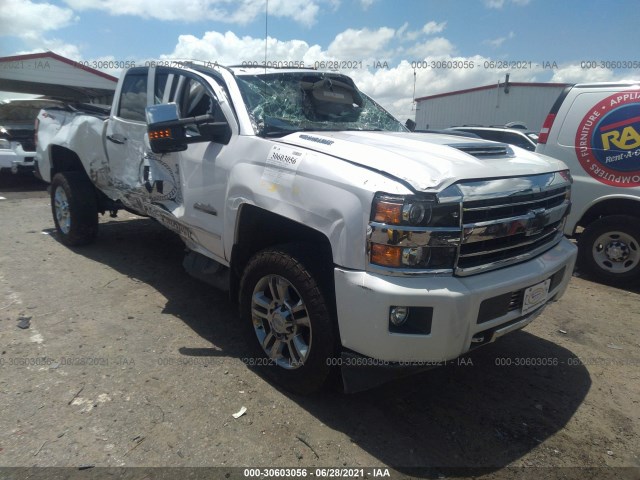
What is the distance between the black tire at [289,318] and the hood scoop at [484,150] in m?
1.15

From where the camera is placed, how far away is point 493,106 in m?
26.7

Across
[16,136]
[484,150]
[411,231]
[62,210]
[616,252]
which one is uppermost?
[484,150]

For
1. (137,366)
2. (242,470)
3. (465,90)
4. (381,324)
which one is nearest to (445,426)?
(381,324)

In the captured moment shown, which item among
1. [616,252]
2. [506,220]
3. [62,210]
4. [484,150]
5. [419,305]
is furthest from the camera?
[62,210]

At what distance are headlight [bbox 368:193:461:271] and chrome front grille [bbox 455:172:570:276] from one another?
10 centimetres

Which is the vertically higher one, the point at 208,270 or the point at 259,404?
the point at 208,270

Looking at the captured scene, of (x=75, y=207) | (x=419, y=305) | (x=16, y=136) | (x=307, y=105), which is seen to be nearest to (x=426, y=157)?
(x=419, y=305)

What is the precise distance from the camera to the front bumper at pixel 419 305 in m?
2.29

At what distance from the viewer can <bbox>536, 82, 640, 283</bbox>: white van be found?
196 inches

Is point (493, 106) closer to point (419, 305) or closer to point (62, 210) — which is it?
point (62, 210)

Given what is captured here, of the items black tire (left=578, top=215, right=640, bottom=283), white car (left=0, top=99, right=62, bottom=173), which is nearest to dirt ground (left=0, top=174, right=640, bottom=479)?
black tire (left=578, top=215, right=640, bottom=283)

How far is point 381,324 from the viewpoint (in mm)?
2307

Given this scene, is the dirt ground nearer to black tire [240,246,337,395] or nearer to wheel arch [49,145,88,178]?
black tire [240,246,337,395]

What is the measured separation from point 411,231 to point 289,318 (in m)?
0.98
